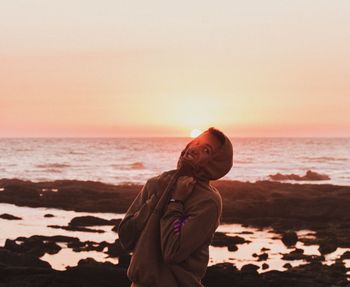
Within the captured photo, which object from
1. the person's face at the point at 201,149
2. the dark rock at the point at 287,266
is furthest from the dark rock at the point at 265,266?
the person's face at the point at 201,149

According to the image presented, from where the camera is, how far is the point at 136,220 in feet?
11.2

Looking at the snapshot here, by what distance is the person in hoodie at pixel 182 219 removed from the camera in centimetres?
327

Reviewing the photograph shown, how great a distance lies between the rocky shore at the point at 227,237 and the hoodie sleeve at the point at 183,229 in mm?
7959

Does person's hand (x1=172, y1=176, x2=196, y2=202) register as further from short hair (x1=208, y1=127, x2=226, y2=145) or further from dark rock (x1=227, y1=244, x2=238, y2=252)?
dark rock (x1=227, y1=244, x2=238, y2=252)

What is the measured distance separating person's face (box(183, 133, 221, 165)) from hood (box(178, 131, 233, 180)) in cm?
2

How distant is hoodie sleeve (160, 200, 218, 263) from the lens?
3.24 meters

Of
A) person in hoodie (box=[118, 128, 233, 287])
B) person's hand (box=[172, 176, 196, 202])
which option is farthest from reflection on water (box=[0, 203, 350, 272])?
person's hand (box=[172, 176, 196, 202])

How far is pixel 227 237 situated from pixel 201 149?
647 inches

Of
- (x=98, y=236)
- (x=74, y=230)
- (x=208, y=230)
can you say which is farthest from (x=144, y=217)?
(x=74, y=230)

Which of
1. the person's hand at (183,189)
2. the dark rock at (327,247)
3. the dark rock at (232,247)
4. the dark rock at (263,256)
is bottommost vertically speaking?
the dark rock at (327,247)

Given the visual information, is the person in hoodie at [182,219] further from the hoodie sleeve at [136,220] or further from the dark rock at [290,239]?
the dark rock at [290,239]

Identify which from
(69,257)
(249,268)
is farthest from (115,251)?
(249,268)

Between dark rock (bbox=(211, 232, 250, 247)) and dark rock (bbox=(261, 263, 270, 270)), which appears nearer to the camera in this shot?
dark rock (bbox=(261, 263, 270, 270))

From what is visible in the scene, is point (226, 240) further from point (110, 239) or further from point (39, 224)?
point (39, 224)
